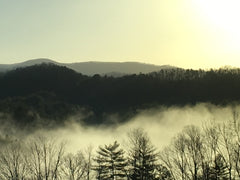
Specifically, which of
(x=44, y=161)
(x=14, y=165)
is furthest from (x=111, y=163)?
(x=44, y=161)

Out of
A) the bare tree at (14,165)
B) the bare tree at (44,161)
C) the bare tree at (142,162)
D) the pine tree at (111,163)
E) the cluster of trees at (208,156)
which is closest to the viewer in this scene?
the cluster of trees at (208,156)

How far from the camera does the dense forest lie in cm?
14225

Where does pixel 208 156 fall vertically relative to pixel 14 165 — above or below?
below

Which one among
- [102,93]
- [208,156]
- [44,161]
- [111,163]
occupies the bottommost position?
[44,161]

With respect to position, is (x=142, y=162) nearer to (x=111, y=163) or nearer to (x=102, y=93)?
(x=111, y=163)

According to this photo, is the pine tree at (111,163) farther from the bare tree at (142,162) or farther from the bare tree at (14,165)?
the bare tree at (14,165)

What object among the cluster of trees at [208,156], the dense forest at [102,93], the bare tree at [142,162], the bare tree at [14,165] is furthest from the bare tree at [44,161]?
the dense forest at [102,93]

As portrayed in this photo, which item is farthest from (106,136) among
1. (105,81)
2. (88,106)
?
(105,81)

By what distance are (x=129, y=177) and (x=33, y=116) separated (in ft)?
338

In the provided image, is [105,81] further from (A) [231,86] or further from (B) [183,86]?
(A) [231,86]

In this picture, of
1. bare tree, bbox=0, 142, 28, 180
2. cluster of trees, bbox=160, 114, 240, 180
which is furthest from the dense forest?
cluster of trees, bbox=160, 114, 240, 180

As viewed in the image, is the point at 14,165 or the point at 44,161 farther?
the point at 44,161

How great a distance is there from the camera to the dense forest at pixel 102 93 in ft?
467

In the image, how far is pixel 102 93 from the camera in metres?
167
